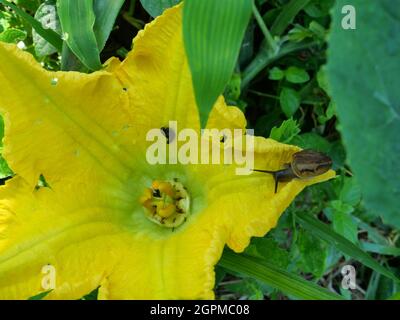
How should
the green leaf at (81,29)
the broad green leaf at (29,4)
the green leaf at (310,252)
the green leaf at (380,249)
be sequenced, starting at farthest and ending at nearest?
the green leaf at (380,249), the broad green leaf at (29,4), the green leaf at (310,252), the green leaf at (81,29)

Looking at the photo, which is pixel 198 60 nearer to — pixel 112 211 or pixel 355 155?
pixel 355 155

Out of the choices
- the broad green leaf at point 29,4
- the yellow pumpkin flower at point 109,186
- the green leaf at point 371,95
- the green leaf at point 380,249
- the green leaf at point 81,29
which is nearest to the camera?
the green leaf at point 371,95

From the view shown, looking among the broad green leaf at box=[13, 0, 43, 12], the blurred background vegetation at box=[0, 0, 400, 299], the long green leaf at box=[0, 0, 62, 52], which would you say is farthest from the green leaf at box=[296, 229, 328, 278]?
the broad green leaf at box=[13, 0, 43, 12]

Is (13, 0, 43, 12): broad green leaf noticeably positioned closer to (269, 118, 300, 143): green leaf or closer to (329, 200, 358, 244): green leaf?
(269, 118, 300, 143): green leaf

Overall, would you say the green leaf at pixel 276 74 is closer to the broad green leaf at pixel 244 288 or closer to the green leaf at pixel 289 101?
the green leaf at pixel 289 101

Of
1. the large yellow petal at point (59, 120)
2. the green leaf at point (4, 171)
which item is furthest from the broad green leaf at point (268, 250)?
the green leaf at point (4, 171)
